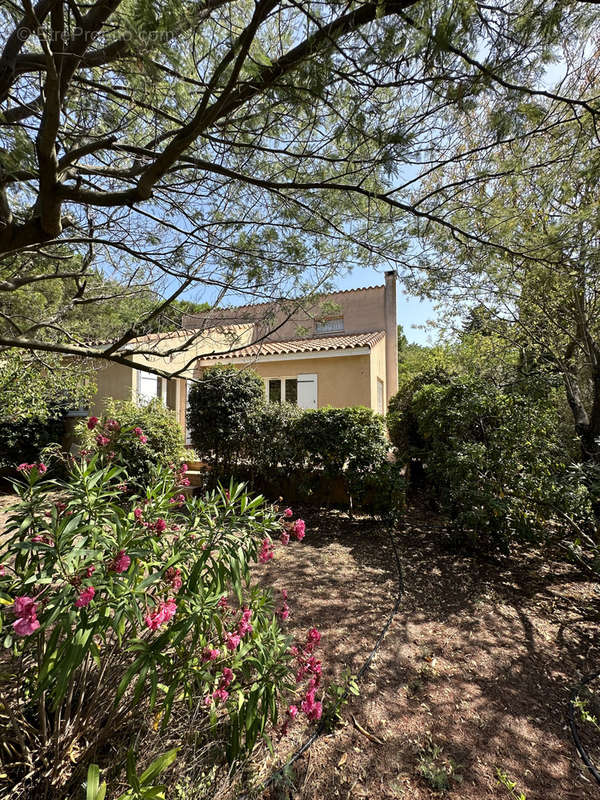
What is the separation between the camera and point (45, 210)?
71.6 inches

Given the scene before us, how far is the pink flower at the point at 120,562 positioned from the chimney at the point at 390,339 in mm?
13059

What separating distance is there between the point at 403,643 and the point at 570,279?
3767mm

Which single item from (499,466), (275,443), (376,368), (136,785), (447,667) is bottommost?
(447,667)

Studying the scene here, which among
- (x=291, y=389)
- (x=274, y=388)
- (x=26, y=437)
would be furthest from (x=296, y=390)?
(x=26, y=437)

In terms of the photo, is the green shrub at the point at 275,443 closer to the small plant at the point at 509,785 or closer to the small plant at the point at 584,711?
the small plant at the point at 584,711

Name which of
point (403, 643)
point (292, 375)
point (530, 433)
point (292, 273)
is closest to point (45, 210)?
point (292, 273)

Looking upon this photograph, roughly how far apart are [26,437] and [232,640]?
967 cm

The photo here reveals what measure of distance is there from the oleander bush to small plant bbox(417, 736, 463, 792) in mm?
666

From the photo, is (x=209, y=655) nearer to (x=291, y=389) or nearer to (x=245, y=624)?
(x=245, y=624)

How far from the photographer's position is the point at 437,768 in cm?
190

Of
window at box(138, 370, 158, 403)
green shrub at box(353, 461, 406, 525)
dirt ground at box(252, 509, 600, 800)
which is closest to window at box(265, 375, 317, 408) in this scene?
window at box(138, 370, 158, 403)

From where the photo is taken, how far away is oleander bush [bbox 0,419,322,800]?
4.14 feet

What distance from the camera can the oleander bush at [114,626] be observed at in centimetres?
126

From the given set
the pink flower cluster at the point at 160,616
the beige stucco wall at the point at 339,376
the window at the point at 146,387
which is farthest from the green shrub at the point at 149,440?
the pink flower cluster at the point at 160,616
